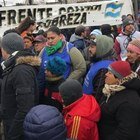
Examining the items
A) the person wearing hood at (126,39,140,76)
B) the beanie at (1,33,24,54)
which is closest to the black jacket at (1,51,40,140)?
the beanie at (1,33,24,54)

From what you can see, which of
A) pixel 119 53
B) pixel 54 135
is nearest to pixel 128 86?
pixel 54 135

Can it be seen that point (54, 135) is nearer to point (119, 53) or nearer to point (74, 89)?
point (74, 89)

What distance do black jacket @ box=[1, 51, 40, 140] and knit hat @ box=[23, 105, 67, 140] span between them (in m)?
0.42

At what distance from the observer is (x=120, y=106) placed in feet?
10.4

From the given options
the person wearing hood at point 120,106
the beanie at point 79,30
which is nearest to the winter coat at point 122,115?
the person wearing hood at point 120,106

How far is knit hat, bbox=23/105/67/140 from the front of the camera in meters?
2.86

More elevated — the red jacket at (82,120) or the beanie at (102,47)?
the beanie at (102,47)

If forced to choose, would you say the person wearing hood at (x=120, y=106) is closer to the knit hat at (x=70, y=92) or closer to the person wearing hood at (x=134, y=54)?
the knit hat at (x=70, y=92)

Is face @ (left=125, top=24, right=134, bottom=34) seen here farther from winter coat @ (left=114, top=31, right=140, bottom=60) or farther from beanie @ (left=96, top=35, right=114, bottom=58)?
beanie @ (left=96, top=35, right=114, bottom=58)

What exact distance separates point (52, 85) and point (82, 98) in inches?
29.5

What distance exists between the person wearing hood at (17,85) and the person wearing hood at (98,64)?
0.71 meters

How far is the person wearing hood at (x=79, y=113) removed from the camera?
127 inches

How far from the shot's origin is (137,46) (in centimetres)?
439

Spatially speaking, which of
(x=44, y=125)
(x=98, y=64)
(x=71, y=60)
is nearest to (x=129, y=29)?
(x=71, y=60)
